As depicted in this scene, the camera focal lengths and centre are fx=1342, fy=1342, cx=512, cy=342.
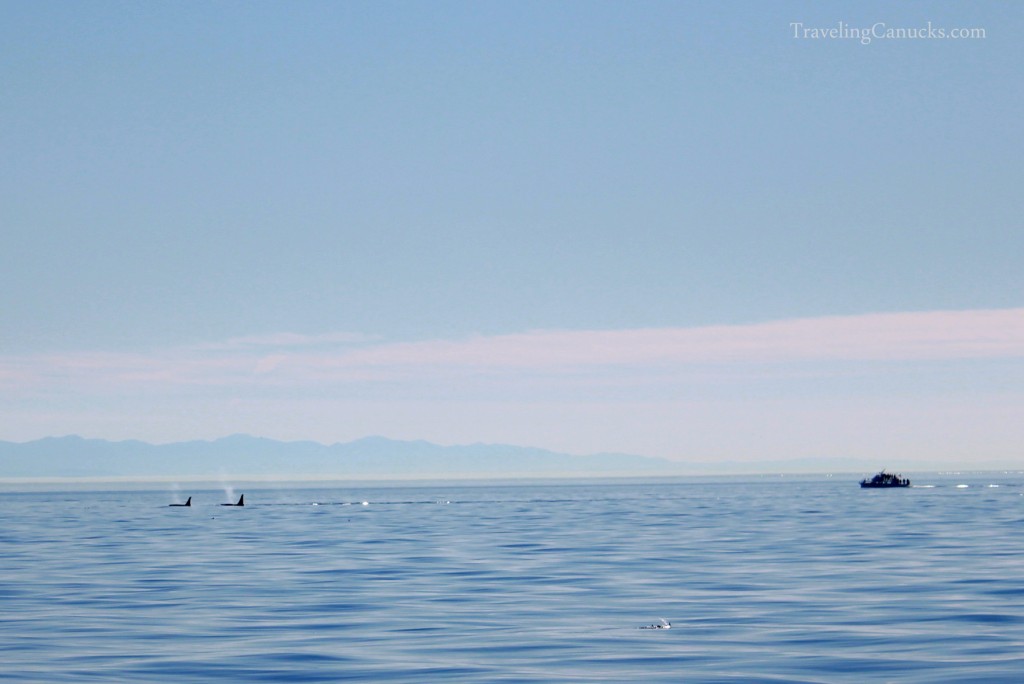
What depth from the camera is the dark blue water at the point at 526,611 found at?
26.3m

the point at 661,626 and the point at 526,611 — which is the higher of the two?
the point at 526,611

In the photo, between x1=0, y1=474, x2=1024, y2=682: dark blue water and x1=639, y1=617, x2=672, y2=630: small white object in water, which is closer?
x1=0, y1=474, x2=1024, y2=682: dark blue water

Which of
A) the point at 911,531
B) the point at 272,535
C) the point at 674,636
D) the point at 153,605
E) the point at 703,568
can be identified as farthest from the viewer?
the point at 272,535

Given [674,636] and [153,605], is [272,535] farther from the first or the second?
[674,636]

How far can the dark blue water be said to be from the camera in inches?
1035

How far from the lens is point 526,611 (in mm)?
36000

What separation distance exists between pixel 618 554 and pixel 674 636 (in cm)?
2892

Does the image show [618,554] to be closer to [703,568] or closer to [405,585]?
[703,568]

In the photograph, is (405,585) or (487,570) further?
(487,570)

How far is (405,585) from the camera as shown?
44.7m

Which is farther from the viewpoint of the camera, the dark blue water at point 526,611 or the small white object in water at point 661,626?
the small white object in water at point 661,626

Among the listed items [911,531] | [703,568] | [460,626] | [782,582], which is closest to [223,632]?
[460,626]

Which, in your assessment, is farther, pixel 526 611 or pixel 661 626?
pixel 526 611

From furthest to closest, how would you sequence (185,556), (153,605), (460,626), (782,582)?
1. (185,556)
2. (782,582)
3. (153,605)
4. (460,626)
